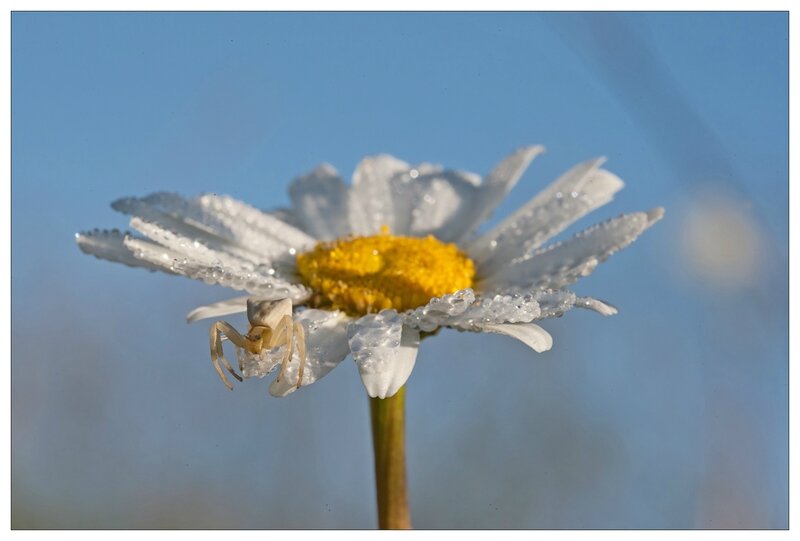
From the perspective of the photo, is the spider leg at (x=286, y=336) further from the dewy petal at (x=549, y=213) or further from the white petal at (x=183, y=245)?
the dewy petal at (x=549, y=213)

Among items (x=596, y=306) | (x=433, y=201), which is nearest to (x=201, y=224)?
(x=433, y=201)

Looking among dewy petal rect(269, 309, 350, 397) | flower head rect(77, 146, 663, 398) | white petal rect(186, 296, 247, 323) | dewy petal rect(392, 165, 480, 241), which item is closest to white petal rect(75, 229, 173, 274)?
flower head rect(77, 146, 663, 398)

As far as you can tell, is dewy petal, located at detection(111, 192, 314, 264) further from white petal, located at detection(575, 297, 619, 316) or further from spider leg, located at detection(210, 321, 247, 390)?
white petal, located at detection(575, 297, 619, 316)

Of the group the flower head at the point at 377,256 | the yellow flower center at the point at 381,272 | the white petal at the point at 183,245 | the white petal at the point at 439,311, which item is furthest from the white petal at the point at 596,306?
the white petal at the point at 183,245

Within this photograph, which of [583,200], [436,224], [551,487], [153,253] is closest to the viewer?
[153,253]

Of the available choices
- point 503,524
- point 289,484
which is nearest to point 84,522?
point 289,484

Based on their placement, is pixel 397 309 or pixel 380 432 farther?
pixel 397 309

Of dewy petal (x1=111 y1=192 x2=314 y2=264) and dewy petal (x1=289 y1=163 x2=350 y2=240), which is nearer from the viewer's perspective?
dewy petal (x1=111 y1=192 x2=314 y2=264)

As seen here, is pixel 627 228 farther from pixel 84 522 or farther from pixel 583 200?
pixel 84 522
